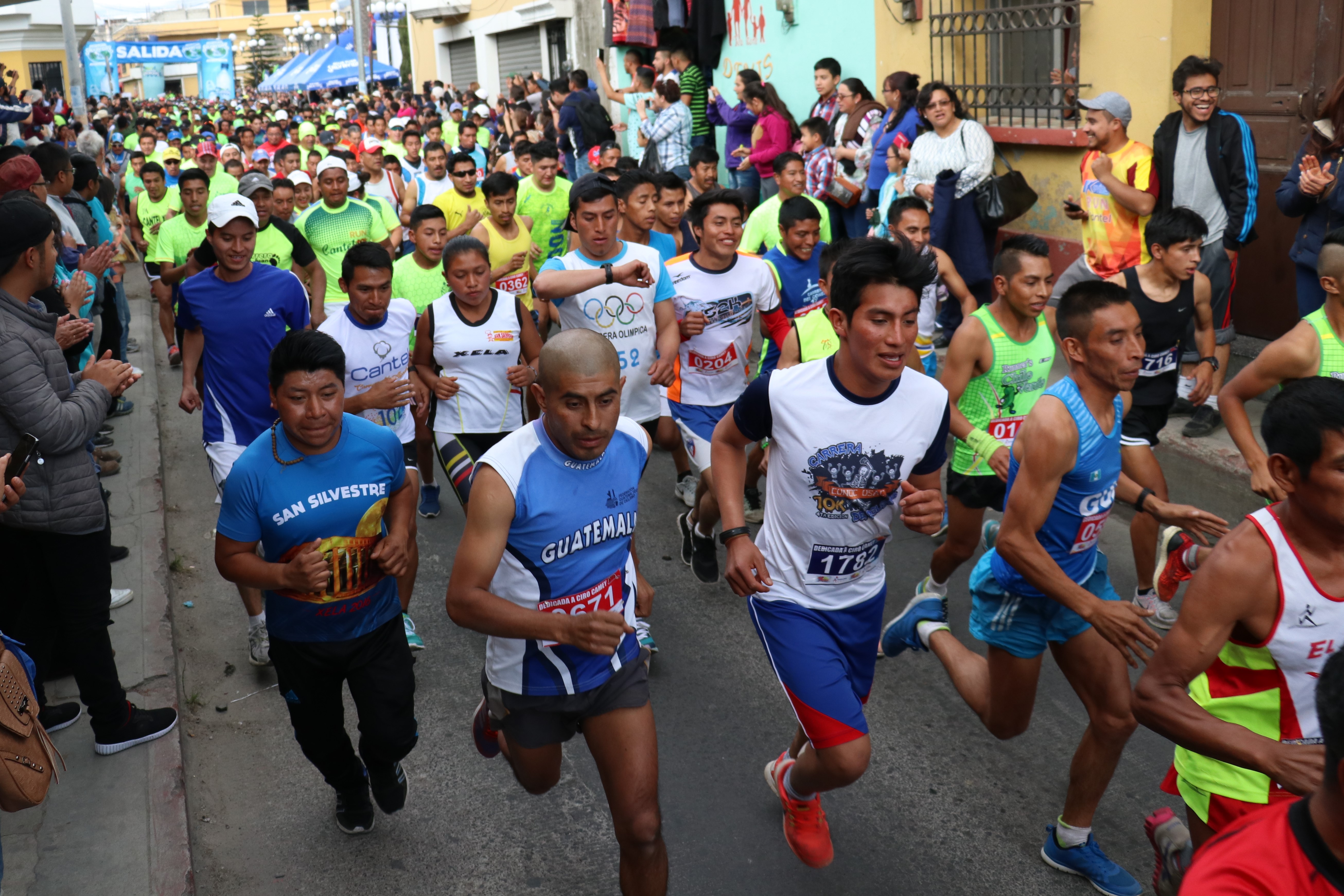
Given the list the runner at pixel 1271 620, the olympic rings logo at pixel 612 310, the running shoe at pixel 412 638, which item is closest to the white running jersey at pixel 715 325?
the olympic rings logo at pixel 612 310

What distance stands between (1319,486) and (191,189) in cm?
915

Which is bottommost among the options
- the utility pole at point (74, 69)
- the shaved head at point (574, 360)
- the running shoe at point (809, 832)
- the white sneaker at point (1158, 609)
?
the white sneaker at point (1158, 609)

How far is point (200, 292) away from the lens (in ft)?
20.0

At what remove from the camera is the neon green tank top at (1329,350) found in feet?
15.2

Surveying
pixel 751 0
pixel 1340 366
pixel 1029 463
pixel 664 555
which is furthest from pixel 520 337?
pixel 751 0

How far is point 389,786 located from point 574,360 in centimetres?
185

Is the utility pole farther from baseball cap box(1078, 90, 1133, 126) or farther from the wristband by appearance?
the wristband

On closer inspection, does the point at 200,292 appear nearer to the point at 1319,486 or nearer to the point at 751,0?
the point at 1319,486

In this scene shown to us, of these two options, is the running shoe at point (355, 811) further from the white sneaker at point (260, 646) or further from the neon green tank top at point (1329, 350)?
the neon green tank top at point (1329, 350)

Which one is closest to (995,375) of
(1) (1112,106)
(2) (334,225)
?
(1) (1112,106)

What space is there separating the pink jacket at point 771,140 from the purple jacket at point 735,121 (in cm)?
48

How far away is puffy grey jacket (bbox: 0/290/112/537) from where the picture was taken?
169 inches

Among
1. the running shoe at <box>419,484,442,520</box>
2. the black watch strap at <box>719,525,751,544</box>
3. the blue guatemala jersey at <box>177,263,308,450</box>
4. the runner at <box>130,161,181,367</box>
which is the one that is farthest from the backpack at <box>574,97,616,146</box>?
the black watch strap at <box>719,525,751,544</box>

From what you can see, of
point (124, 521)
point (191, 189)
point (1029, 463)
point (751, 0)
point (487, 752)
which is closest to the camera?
→ point (1029, 463)
